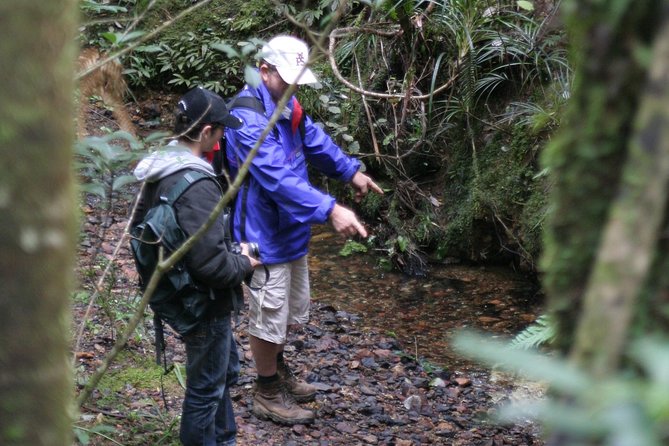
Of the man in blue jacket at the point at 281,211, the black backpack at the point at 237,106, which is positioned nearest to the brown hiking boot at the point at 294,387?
the man in blue jacket at the point at 281,211

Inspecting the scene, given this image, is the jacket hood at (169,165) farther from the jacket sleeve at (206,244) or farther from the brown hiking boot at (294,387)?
the brown hiking boot at (294,387)

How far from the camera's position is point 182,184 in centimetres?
305

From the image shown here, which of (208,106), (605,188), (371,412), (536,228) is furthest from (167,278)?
(536,228)

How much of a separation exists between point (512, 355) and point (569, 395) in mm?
186

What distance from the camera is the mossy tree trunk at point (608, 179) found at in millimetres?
844

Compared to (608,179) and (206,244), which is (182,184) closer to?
(206,244)

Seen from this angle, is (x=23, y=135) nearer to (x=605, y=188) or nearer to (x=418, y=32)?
(x=605, y=188)

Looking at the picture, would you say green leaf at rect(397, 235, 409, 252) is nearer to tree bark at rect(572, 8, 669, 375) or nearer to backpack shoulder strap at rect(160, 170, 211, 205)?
backpack shoulder strap at rect(160, 170, 211, 205)

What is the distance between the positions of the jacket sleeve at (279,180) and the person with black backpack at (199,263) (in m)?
0.42

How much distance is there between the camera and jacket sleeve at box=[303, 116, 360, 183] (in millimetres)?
4359

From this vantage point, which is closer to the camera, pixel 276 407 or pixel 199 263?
pixel 199 263

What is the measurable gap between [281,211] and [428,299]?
3.27 metres

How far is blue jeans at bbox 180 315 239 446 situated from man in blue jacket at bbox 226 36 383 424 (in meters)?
0.63

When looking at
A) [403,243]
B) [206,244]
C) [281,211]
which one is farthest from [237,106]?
[403,243]
